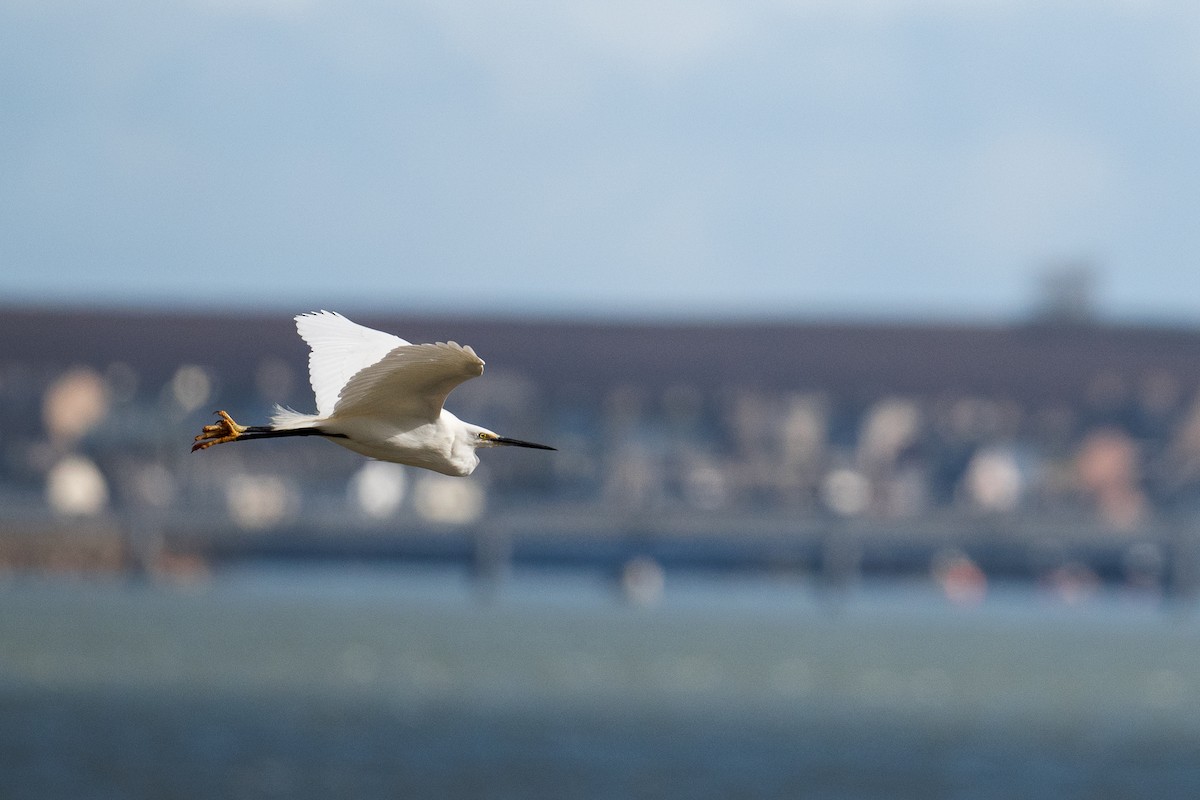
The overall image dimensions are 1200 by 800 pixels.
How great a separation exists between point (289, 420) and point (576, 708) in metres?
69.3

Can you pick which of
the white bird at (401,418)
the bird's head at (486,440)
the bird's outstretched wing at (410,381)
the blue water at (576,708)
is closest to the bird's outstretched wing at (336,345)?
the white bird at (401,418)

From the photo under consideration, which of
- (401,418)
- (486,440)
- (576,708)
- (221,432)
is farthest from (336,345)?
(576,708)

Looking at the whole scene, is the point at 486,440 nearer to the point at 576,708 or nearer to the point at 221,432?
the point at 221,432

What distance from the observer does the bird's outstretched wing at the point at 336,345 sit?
9.76 metres

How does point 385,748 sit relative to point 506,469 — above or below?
below

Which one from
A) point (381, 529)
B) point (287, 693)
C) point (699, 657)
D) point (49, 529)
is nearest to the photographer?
point (287, 693)

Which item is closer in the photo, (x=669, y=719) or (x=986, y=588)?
(x=669, y=719)

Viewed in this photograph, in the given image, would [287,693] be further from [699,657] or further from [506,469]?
[506,469]

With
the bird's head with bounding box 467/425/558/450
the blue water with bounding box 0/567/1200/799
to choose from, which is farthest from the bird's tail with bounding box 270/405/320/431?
the blue water with bounding box 0/567/1200/799

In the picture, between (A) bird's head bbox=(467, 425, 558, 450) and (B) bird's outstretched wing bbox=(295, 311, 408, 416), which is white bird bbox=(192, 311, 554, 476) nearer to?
(A) bird's head bbox=(467, 425, 558, 450)

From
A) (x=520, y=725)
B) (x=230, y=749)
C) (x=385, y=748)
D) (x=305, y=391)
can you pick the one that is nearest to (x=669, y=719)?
(x=520, y=725)

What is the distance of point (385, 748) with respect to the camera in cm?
6556

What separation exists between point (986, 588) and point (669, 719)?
55614 mm

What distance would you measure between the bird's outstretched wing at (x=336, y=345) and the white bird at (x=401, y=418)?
53cm
